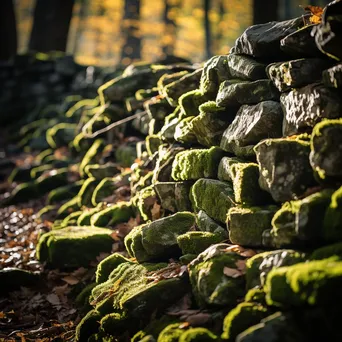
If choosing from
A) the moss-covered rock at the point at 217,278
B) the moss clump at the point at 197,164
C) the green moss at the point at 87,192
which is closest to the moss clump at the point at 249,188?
the moss-covered rock at the point at 217,278

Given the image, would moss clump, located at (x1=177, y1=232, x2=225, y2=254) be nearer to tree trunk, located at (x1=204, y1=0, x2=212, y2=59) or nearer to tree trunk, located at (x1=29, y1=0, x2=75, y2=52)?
tree trunk, located at (x1=29, y1=0, x2=75, y2=52)

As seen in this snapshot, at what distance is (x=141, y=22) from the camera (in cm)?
2477

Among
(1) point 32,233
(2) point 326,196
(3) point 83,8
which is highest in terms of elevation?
(3) point 83,8

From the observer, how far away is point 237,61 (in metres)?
5.01

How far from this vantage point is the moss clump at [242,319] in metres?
3.06

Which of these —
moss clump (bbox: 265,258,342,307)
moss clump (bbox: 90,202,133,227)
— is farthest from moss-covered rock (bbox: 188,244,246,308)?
moss clump (bbox: 90,202,133,227)

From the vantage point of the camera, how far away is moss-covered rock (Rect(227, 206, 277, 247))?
3.67 meters

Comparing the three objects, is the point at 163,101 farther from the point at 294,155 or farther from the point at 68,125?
the point at 68,125

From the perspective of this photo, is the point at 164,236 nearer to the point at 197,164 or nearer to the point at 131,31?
the point at 197,164

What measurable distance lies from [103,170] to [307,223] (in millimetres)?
5186

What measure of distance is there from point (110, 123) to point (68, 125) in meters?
2.72

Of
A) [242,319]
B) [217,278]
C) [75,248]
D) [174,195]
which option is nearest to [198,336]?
[242,319]

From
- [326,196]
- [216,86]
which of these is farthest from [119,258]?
[326,196]

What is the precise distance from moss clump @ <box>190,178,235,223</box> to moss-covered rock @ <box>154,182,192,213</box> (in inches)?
9.7
